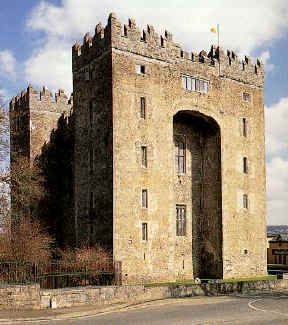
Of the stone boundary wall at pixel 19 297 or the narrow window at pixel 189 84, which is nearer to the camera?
the stone boundary wall at pixel 19 297

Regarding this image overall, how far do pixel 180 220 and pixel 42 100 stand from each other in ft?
45.6

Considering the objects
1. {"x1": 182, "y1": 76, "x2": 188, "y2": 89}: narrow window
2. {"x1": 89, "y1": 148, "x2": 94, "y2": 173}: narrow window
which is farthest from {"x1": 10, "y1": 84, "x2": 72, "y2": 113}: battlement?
{"x1": 182, "y1": 76, "x2": 188, "y2": 89}: narrow window

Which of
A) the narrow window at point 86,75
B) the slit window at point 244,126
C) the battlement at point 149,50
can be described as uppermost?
the battlement at point 149,50

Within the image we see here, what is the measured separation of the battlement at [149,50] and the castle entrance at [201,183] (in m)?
3.95

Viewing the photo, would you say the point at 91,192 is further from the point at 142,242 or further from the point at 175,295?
the point at 175,295

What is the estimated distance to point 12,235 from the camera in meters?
32.4

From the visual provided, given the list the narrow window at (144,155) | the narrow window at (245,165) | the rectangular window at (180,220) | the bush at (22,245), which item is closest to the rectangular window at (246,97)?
the narrow window at (245,165)

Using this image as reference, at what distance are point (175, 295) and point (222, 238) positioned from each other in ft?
42.6

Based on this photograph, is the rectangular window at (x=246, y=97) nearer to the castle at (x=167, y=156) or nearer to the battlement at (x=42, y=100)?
the castle at (x=167, y=156)

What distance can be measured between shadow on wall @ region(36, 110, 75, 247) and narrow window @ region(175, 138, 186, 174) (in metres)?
7.37

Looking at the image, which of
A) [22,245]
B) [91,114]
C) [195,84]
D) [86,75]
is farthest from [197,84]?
[22,245]

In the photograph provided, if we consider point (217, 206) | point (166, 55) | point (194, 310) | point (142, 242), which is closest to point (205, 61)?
point (166, 55)

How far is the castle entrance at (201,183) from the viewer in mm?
40688

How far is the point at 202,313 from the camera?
2258 cm
